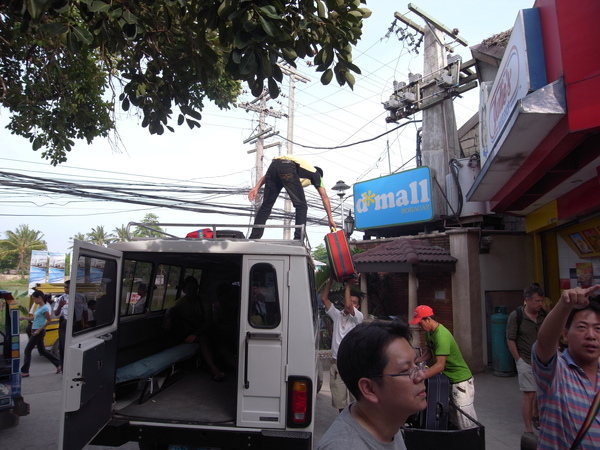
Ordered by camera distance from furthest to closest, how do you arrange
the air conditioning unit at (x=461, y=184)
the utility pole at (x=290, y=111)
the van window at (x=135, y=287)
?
the utility pole at (x=290, y=111) → the air conditioning unit at (x=461, y=184) → the van window at (x=135, y=287)

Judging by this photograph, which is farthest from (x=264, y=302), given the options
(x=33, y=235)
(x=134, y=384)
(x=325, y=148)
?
(x=33, y=235)

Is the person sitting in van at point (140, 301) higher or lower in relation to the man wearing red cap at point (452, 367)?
higher

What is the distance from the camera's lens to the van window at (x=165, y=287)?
17.7 feet

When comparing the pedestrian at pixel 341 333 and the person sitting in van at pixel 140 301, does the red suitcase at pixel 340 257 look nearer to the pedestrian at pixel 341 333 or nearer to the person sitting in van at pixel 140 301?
the pedestrian at pixel 341 333

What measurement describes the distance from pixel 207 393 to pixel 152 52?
3838 mm

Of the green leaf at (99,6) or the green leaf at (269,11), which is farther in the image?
the green leaf at (99,6)

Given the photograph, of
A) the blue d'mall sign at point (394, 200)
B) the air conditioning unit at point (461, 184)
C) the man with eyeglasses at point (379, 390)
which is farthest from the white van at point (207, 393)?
the blue d'mall sign at point (394, 200)

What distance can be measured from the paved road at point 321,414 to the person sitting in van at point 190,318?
1.43 m

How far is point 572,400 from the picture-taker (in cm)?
218

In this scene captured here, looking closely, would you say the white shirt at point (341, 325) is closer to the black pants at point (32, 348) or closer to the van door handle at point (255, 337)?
the van door handle at point (255, 337)

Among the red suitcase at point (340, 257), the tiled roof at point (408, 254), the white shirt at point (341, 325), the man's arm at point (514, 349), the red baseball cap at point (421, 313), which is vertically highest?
the tiled roof at point (408, 254)

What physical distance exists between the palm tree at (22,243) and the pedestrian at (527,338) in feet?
173

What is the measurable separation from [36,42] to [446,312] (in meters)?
9.60

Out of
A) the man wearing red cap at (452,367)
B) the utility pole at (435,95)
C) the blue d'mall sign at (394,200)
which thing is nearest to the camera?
the man wearing red cap at (452,367)
